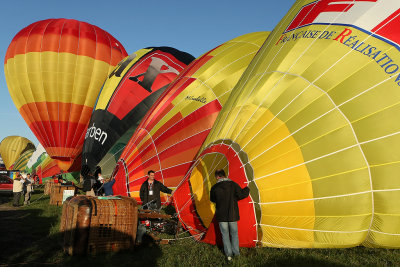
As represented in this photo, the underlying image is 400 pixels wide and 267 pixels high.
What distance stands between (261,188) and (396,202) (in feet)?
5.33

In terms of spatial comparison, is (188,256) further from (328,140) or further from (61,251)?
(328,140)

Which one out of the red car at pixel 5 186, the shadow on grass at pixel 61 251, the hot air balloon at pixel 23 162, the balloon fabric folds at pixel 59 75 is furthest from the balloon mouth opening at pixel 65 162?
the hot air balloon at pixel 23 162

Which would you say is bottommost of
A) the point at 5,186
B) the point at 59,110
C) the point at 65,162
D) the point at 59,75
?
the point at 5,186

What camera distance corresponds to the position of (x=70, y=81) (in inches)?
596

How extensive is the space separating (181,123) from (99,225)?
337 centimetres

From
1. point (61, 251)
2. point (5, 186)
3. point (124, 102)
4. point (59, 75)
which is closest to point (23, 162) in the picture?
point (5, 186)

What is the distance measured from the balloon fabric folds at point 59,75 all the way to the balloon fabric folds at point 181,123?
27.5 ft

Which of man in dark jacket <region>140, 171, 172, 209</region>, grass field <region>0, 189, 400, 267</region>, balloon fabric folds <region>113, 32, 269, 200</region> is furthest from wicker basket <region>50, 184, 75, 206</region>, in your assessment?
man in dark jacket <region>140, 171, 172, 209</region>

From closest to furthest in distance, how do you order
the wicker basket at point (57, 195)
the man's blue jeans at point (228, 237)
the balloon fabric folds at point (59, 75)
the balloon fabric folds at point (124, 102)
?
the man's blue jeans at point (228, 237), the balloon fabric folds at point (124, 102), the wicker basket at point (57, 195), the balloon fabric folds at point (59, 75)

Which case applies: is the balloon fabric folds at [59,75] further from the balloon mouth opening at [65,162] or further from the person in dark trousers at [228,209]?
the person in dark trousers at [228,209]

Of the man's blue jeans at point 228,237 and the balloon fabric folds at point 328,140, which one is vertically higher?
the balloon fabric folds at point 328,140

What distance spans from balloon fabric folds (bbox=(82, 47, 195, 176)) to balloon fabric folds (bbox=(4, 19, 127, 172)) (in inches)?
178

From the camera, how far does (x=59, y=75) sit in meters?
15.1

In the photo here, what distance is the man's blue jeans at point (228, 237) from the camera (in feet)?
14.0
